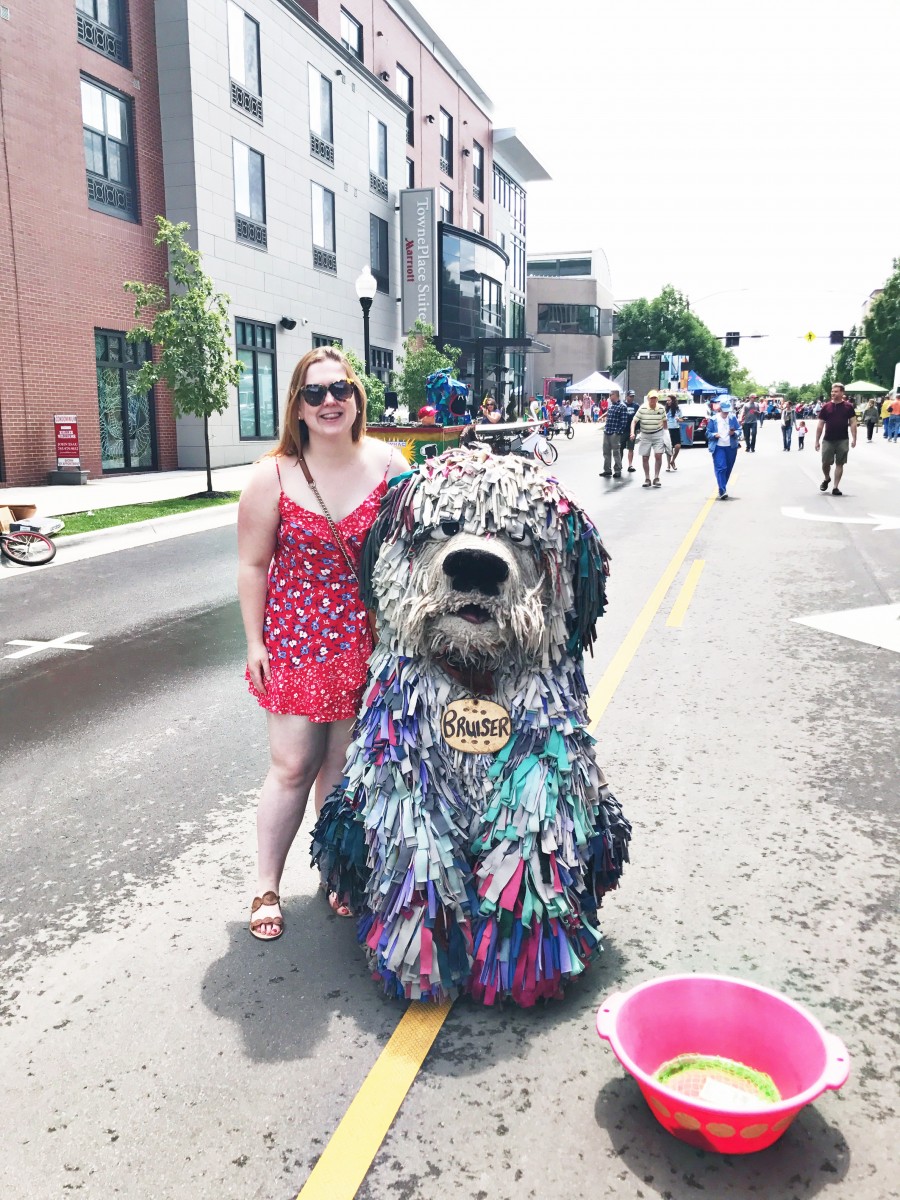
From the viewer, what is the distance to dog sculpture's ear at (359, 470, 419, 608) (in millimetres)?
2684

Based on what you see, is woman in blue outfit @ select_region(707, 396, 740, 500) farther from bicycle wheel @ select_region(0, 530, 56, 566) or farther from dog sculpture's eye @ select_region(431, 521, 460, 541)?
dog sculpture's eye @ select_region(431, 521, 460, 541)

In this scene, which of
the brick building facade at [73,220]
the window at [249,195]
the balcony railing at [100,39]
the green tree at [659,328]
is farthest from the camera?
the green tree at [659,328]

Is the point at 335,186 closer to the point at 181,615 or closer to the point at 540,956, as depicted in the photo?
the point at 181,615

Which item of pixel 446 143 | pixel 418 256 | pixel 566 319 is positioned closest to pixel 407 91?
pixel 446 143

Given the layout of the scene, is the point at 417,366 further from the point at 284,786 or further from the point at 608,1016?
the point at 608,1016

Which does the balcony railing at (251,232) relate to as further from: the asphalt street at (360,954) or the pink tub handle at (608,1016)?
the pink tub handle at (608,1016)

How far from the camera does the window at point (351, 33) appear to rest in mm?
31812

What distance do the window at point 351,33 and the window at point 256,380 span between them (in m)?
12.2

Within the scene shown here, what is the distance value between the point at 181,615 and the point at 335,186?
2477 cm

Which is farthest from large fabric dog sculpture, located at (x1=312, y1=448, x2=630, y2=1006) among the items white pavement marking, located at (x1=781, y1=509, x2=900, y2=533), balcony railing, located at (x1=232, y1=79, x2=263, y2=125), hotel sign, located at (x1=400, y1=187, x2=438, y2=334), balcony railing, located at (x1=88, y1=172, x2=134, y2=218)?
hotel sign, located at (x1=400, y1=187, x2=438, y2=334)

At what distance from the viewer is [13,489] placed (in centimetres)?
1777

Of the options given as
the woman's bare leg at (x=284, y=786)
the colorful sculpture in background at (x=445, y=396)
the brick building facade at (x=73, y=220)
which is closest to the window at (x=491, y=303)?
the brick building facade at (x=73, y=220)

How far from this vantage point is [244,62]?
24.5m

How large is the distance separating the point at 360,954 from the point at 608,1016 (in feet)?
3.25
